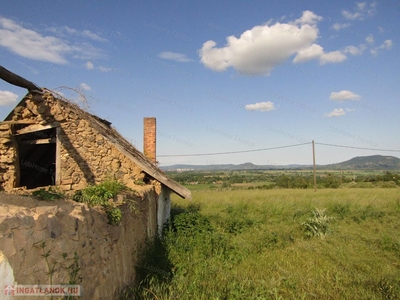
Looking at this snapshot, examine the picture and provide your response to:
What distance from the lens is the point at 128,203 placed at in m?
5.59

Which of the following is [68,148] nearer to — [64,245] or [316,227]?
[64,245]

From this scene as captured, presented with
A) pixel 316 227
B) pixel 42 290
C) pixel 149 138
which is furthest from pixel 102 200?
pixel 316 227

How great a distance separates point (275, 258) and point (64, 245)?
6.55 metres

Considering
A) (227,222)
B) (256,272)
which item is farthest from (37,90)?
(227,222)

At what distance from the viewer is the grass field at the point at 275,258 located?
566cm

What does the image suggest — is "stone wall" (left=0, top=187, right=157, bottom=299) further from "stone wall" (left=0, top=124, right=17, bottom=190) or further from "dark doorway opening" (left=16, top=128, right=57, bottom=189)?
"dark doorway opening" (left=16, top=128, right=57, bottom=189)

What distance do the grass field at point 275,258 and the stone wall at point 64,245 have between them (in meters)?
0.66

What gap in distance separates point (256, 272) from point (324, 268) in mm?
1791

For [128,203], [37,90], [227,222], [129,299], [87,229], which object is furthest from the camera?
[227,222]

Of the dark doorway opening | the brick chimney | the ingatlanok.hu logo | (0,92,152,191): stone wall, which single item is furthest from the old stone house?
the ingatlanok.hu logo

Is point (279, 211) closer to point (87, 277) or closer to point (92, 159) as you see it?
point (92, 159)

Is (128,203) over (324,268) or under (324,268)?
over

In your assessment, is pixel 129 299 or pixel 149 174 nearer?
pixel 129 299

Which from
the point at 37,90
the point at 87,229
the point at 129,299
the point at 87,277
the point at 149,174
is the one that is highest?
the point at 37,90
